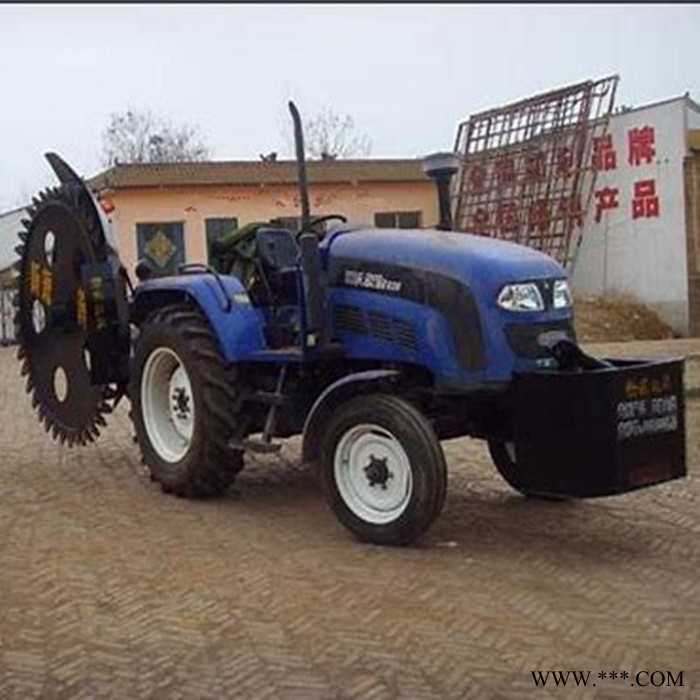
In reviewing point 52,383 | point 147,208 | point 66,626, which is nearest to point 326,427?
point 66,626

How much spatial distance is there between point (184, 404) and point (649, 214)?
49.7ft

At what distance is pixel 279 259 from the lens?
7.56m

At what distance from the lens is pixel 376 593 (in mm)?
5492

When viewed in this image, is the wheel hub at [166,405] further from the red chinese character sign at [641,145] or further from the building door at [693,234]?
the red chinese character sign at [641,145]

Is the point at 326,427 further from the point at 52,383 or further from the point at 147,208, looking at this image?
the point at 147,208

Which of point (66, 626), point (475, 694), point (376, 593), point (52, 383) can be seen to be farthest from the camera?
point (52, 383)

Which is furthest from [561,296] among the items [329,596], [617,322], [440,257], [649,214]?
[649,214]

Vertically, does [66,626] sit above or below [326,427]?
below

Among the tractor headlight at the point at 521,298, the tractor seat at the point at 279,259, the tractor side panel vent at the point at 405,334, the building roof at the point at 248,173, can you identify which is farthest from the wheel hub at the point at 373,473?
the building roof at the point at 248,173

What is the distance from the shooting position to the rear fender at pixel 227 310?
7277 millimetres

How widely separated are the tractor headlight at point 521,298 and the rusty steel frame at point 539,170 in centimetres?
1594

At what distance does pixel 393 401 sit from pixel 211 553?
4.43ft

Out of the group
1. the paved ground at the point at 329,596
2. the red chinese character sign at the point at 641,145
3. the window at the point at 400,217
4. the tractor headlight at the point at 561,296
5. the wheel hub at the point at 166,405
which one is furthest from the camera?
the window at the point at 400,217

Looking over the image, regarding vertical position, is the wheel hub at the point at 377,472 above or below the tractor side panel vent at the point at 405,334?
below
